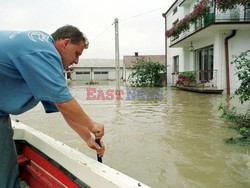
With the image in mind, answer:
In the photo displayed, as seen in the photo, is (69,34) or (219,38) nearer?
(69,34)

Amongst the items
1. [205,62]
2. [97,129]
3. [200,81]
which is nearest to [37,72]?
[97,129]

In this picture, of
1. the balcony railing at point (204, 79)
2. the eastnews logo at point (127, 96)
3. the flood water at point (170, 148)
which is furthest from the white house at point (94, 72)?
the flood water at point (170, 148)

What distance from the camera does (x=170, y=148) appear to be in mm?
4492

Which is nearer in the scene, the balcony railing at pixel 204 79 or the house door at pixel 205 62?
the balcony railing at pixel 204 79

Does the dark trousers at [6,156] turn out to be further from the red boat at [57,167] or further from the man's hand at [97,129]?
the man's hand at [97,129]

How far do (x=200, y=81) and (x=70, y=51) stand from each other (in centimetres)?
1431

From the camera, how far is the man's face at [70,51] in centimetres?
179

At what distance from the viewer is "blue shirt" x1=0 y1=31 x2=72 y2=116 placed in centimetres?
145

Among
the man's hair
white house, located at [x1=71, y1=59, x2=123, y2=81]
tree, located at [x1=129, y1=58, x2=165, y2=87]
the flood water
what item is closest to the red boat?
the man's hair

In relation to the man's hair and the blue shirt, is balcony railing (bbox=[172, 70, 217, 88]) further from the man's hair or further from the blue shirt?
the blue shirt

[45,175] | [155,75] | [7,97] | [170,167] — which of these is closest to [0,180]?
[45,175]

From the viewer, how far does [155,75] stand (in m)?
21.5

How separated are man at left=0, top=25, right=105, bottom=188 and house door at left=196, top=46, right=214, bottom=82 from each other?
43.5ft

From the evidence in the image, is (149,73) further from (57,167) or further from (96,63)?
(96,63)
